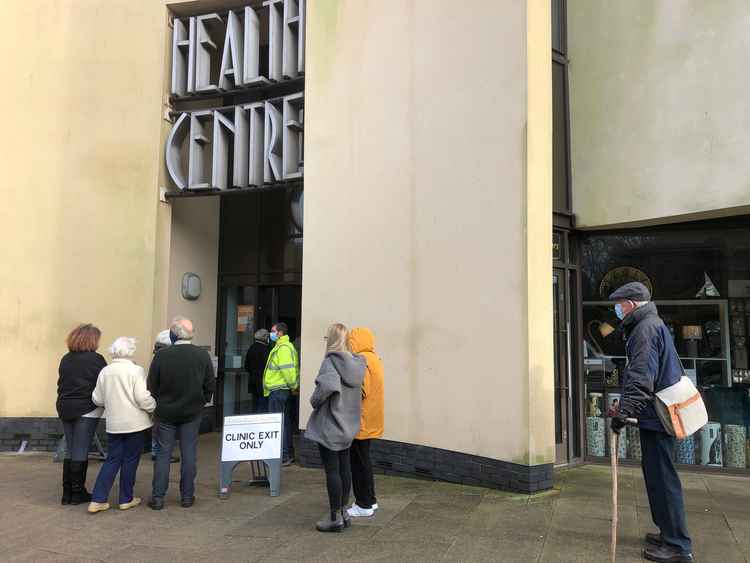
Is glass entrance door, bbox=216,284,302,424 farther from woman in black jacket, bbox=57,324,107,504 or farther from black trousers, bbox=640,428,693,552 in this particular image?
black trousers, bbox=640,428,693,552

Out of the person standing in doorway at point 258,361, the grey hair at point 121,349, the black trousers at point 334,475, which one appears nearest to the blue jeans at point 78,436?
the grey hair at point 121,349

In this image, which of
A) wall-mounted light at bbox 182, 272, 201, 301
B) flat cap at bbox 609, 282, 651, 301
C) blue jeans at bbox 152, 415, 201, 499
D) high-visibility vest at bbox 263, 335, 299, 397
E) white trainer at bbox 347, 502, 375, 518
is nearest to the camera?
flat cap at bbox 609, 282, 651, 301

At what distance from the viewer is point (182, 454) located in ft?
19.9

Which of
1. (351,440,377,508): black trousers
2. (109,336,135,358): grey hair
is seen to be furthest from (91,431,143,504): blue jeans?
(351,440,377,508): black trousers

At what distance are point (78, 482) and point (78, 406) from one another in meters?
0.77

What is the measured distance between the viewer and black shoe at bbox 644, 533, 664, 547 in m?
4.62

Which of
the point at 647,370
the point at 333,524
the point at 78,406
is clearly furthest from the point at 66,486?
the point at 647,370

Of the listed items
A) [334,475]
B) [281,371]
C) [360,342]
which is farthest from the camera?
[281,371]

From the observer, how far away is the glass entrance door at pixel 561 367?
290 inches

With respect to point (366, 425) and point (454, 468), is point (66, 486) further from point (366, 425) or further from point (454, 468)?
point (454, 468)

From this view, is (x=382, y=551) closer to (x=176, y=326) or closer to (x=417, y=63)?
(x=176, y=326)

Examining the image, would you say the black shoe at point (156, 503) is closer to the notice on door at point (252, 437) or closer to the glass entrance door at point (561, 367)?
the notice on door at point (252, 437)

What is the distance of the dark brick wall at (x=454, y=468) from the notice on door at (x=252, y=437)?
4.58 ft

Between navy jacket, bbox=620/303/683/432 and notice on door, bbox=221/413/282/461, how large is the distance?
11.2ft
